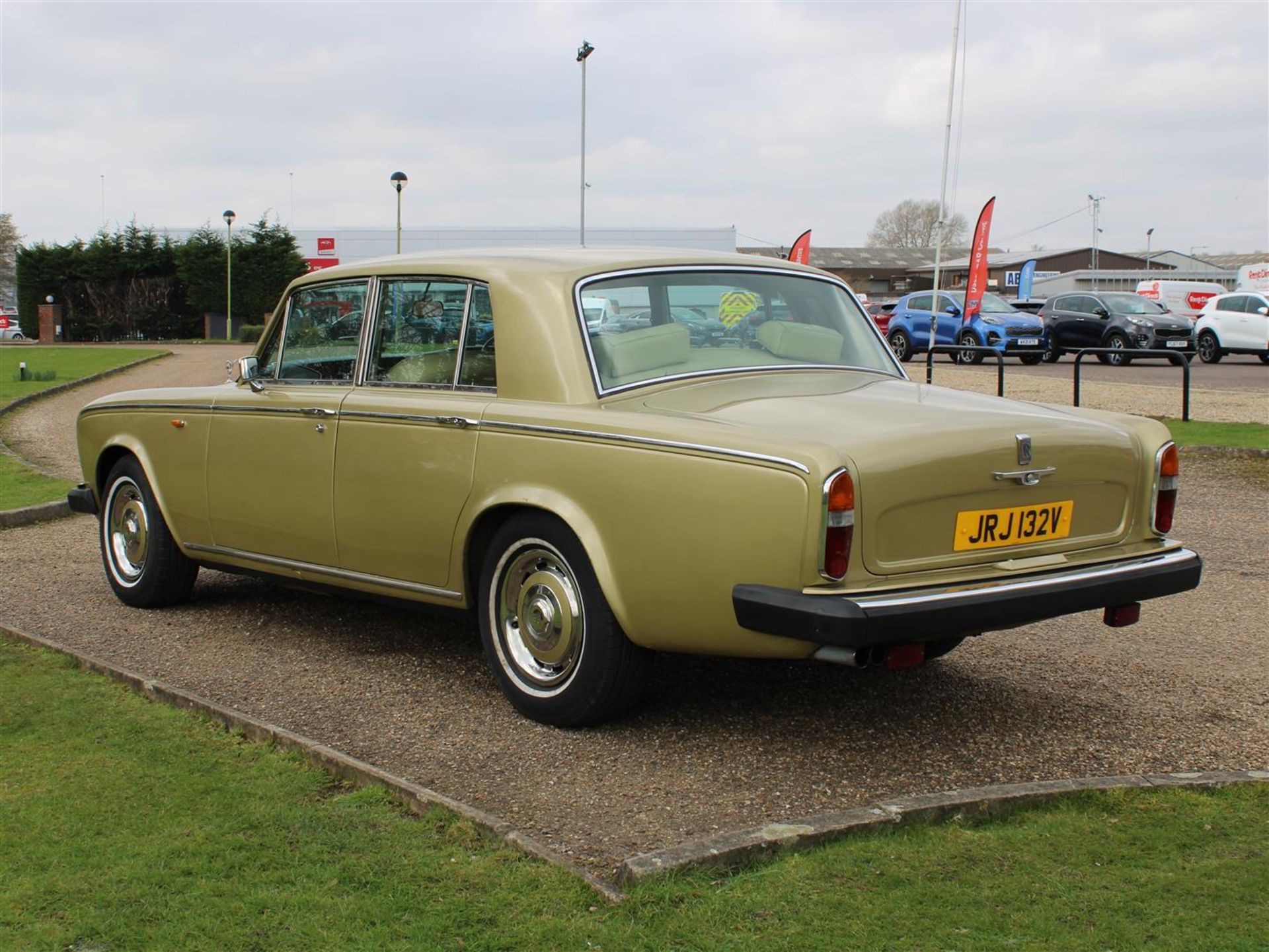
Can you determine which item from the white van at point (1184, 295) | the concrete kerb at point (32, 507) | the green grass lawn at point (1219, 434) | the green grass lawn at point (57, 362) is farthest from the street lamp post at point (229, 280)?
the green grass lawn at point (1219, 434)

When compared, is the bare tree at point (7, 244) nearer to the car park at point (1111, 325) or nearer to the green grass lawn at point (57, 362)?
the green grass lawn at point (57, 362)

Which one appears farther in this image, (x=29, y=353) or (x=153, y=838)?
(x=29, y=353)

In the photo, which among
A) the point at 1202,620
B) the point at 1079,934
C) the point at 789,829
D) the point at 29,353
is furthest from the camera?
the point at 29,353

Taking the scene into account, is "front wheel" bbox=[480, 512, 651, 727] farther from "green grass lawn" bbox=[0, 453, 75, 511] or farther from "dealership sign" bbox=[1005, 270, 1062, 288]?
"dealership sign" bbox=[1005, 270, 1062, 288]

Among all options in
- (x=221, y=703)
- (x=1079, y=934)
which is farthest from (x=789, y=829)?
(x=221, y=703)

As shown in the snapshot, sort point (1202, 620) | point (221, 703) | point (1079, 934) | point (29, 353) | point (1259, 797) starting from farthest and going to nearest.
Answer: point (29, 353)
point (1202, 620)
point (221, 703)
point (1259, 797)
point (1079, 934)

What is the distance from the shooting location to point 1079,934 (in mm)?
3055

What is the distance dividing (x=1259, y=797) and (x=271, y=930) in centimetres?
280

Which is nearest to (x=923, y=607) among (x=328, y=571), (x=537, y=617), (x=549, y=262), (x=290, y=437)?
(x=537, y=617)

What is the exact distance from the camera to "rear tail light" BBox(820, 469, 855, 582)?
3.85 meters

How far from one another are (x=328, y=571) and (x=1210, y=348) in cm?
2804

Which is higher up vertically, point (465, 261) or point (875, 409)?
point (465, 261)

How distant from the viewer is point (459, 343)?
5.18m

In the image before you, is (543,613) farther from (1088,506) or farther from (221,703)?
(1088,506)
